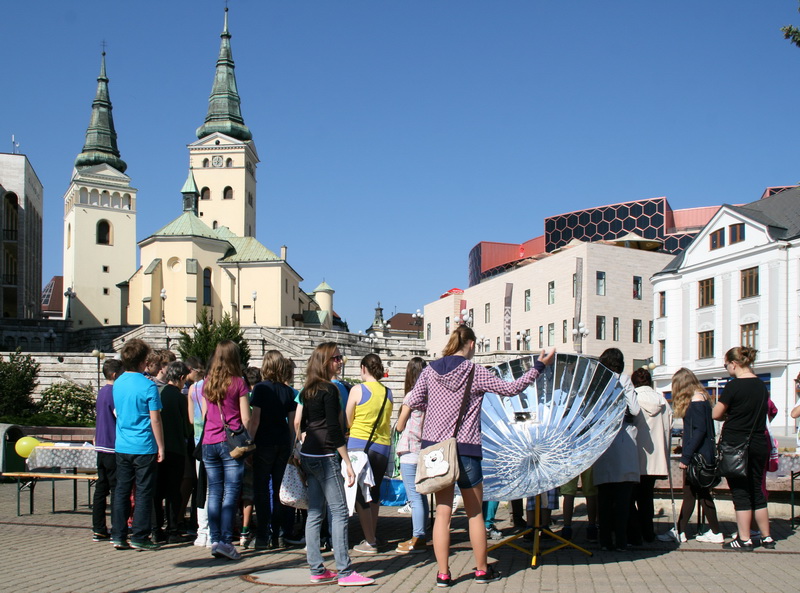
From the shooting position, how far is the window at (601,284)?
60.0 metres

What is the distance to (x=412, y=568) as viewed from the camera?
25.9 ft

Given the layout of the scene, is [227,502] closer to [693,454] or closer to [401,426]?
[401,426]

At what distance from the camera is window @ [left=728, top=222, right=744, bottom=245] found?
43.9m

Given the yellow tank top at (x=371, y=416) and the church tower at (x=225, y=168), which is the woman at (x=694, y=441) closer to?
the yellow tank top at (x=371, y=416)

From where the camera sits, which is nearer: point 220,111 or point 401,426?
point 401,426

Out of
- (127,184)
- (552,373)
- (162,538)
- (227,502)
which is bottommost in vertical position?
(162,538)

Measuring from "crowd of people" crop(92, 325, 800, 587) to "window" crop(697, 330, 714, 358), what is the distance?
3801 cm

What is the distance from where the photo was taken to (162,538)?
9.37m

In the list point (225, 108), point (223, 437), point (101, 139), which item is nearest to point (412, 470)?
point (223, 437)

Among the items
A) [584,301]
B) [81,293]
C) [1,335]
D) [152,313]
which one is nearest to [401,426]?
[584,301]

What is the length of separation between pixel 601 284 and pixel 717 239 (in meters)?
14.9

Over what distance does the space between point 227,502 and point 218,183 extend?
83.5 meters

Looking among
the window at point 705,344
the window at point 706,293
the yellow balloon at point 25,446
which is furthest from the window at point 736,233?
the yellow balloon at point 25,446

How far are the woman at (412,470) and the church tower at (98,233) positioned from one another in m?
72.0
